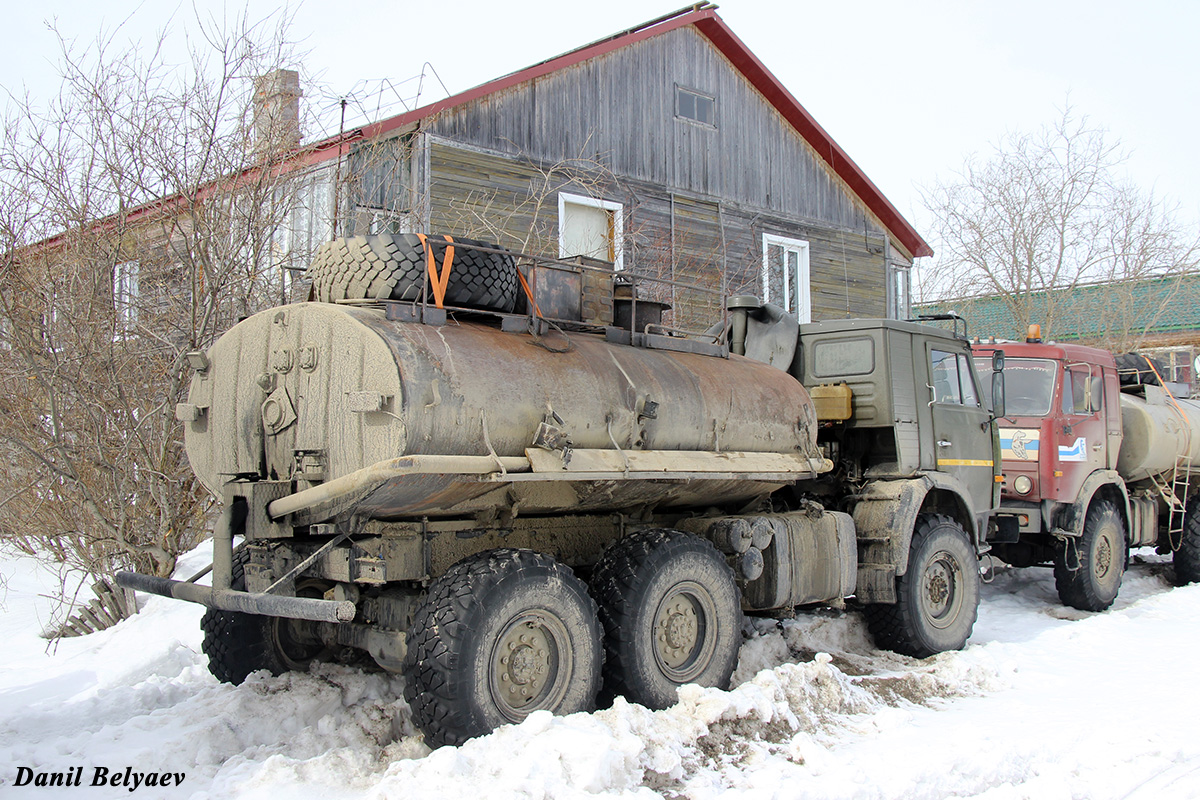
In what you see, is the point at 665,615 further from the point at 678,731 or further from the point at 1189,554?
the point at 1189,554

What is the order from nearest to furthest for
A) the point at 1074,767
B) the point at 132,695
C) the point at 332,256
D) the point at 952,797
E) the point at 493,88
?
the point at 952,797
the point at 1074,767
the point at 332,256
the point at 132,695
the point at 493,88

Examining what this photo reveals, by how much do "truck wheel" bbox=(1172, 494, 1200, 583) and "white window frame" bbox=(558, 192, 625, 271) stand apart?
834cm

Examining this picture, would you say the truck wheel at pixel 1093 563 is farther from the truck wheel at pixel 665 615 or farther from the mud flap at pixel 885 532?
the truck wheel at pixel 665 615

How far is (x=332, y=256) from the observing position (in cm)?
550

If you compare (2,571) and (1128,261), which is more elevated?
(1128,261)

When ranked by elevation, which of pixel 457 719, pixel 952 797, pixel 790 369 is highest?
pixel 790 369

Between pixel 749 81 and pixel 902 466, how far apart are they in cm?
1295

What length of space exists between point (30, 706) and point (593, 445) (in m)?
3.69

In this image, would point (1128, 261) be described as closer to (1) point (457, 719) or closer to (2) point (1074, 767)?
(2) point (1074, 767)

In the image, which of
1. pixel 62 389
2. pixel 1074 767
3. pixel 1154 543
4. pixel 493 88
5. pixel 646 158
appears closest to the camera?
pixel 1074 767

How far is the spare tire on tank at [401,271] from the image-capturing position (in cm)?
529

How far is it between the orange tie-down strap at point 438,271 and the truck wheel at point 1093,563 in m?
7.37

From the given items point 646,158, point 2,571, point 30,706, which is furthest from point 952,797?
point 646,158

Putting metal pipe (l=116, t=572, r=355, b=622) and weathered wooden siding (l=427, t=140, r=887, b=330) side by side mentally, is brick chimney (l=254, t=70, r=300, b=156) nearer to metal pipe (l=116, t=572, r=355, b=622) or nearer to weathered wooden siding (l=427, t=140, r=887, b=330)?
weathered wooden siding (l=427, t=140, r=887, b=330)
